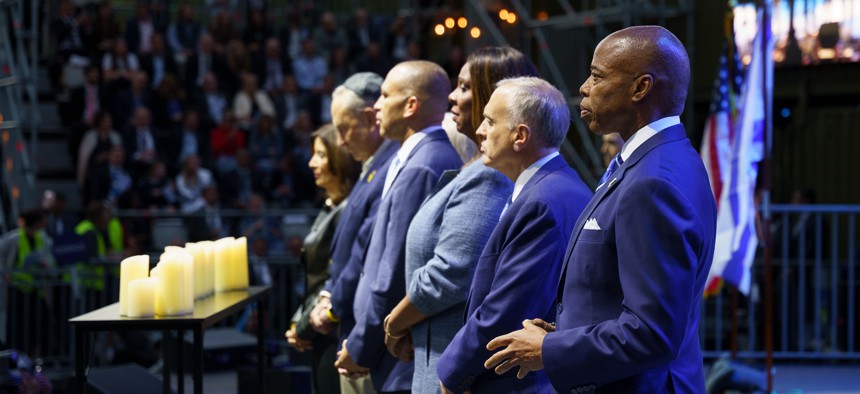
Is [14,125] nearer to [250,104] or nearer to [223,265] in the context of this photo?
[250,104]

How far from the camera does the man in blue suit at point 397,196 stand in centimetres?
360

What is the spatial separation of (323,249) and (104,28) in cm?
854

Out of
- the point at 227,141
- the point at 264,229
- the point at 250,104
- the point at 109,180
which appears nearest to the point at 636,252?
the point at 264,229

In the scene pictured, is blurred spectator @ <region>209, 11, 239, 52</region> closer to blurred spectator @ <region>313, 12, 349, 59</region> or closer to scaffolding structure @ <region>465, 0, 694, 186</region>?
blurred spectator @ <region>313, 12, 349, 59</region>

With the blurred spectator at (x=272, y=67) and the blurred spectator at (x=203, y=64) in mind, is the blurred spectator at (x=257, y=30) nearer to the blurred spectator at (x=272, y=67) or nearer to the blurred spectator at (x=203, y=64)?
the blurred spectator at (x=272, y=67)

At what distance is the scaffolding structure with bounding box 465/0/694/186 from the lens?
10219mm

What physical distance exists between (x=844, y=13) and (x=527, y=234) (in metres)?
10.5

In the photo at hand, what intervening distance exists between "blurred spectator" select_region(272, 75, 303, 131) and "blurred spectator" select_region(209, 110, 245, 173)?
0.78 metres

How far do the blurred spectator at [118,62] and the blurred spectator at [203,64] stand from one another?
70 centimetres

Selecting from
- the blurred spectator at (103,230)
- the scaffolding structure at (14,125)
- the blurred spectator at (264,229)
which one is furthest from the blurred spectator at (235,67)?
the blurred spectator at (103,230)

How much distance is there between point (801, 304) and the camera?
26.7 feet

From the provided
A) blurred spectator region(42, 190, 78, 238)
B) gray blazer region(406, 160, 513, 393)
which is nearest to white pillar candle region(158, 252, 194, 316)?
gray blazer region(406, 160, 513, 393)

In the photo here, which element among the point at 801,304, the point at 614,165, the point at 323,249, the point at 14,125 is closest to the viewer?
the point at 614,165

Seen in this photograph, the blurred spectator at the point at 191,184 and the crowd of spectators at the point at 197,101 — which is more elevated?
the crowd of spectators at the point at 197,101
